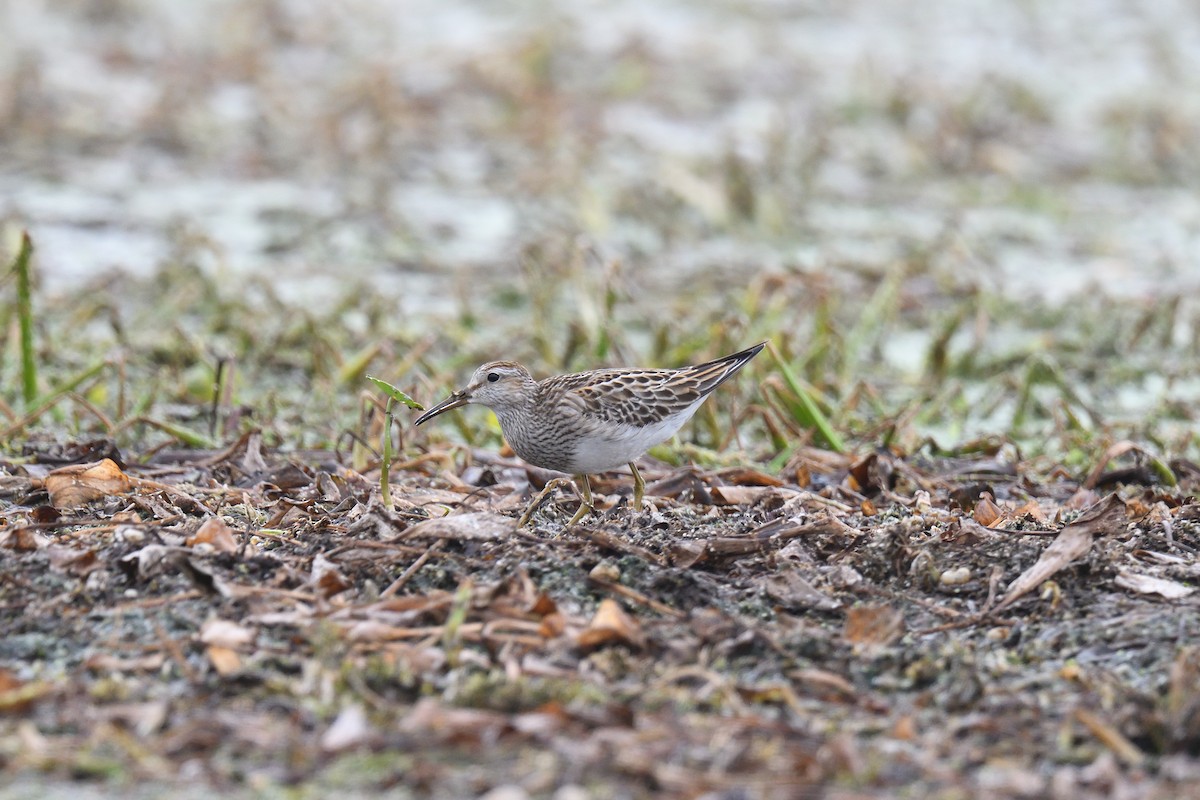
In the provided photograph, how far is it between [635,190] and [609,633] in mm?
6924

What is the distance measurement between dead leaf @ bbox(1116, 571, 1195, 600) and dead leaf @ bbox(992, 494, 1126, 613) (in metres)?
0.13

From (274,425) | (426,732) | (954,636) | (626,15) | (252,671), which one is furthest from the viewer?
(626,15)

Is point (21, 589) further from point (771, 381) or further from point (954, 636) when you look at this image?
point (771, 381)

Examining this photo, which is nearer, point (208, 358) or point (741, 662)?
point (741, 662)

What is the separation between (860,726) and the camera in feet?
12.1

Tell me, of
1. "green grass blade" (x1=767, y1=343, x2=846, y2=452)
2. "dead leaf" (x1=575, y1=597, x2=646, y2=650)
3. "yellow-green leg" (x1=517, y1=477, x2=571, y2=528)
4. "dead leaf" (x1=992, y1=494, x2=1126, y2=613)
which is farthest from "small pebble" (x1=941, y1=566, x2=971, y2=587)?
"green grass blade" (x1=767, y1=343, x2=846, y2=452)

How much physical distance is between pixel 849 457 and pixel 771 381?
1.39 ft

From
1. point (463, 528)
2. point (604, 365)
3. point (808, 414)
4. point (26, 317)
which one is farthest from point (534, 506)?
point (604, 365)

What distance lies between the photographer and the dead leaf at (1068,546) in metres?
4.34

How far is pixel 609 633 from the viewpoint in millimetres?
4020

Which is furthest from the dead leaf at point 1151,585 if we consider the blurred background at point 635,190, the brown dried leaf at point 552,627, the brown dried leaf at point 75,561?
the brown dried leaf at point 75,561

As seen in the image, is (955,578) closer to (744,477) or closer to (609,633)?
(609,633)

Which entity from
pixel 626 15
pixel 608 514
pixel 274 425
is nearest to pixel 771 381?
pixel 608 514

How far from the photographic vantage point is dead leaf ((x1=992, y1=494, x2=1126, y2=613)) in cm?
434
